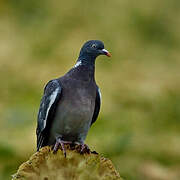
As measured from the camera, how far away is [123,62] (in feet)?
62.5

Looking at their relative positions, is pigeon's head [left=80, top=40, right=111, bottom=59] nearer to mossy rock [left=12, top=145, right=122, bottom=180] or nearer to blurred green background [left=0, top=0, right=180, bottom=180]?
mossy rock [left=12, top=145, right=122, bottom=180]

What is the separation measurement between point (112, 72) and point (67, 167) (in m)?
12.7

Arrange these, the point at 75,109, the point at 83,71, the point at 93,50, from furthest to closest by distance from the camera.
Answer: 1. the point at 93,50
2. the point at 83,71
3. the point at 75,109

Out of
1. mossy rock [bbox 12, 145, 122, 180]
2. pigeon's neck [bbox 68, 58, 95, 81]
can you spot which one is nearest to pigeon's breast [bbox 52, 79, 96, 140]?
pigeon's neck [bbox 68, 58, 95, 81]

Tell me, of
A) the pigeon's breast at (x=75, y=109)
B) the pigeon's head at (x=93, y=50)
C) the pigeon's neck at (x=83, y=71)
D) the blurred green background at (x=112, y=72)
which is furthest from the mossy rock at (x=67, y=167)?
the blurred green background at (x=112, y=72)

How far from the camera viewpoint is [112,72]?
58.7 ft

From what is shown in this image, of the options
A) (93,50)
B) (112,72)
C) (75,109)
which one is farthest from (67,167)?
(112,72)

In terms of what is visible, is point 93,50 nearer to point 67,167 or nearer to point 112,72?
point 67,167

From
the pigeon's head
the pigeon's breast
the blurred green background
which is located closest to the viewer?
the pigeon's breast

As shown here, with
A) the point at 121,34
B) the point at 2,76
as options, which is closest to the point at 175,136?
the point at 2,76

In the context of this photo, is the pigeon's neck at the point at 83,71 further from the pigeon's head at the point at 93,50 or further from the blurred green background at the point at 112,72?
the blurred green background at the point at 112,72

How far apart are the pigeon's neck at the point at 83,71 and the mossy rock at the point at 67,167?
1.41 metres

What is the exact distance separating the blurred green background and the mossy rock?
5506mm

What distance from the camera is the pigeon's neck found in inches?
259
